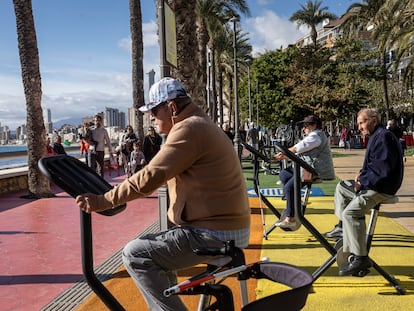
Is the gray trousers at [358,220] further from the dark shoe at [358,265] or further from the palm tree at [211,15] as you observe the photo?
the palm tree at [211,15]

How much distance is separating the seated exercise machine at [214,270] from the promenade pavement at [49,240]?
200 centimetres

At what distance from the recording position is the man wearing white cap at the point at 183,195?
Result: 2.54 meters

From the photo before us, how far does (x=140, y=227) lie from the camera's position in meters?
8.11

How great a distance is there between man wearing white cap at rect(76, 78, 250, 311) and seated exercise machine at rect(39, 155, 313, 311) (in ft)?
0.39

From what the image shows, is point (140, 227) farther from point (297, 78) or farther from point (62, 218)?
point (297, 78)

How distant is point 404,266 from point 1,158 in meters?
16.0

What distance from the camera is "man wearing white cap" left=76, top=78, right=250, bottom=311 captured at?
2.54m

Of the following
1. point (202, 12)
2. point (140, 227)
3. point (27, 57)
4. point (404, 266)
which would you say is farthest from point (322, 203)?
point (202, 12)

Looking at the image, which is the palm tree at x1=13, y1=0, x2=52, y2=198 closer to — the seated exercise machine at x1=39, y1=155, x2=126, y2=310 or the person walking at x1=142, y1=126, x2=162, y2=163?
the person walking at x1=142, y1=126, x2=162, y2=163

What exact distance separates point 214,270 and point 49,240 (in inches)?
203

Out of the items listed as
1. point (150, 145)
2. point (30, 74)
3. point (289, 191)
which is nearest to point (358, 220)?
point (289, 191)

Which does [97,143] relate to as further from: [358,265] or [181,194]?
[181,194]

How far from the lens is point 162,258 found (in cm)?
263

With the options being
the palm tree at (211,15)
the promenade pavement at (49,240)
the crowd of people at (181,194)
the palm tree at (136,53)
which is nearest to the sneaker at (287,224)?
the promenade pavement at (49,240)
